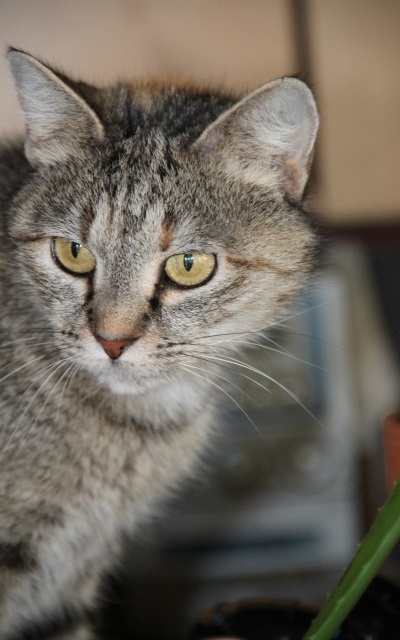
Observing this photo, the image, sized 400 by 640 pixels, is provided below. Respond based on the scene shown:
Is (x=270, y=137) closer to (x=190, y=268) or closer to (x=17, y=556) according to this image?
(x=190, y=268)

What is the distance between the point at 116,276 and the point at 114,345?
0.07m

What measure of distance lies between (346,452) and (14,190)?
0.93 m

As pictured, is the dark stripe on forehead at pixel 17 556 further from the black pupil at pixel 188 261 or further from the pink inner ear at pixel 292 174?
the pink inner ear at pixel 292 174

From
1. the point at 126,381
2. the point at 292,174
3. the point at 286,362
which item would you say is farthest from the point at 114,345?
the point at 286,362

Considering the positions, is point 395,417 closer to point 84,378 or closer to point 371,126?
point 84,378

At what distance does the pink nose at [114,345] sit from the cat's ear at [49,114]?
0.21 m

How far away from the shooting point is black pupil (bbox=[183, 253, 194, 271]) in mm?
722

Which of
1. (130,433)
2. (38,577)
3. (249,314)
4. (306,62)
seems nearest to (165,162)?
(249,314)

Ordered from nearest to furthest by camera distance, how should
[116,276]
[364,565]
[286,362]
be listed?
[364,565]
[116,276]
[286,362]

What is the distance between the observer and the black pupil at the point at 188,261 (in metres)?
0.72

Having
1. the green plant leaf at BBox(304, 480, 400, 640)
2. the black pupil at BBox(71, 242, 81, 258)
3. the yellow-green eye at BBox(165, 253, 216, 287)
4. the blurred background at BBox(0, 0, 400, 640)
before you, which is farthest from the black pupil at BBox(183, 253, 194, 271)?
the blurred background at BBox(0, 0, 400, 640)

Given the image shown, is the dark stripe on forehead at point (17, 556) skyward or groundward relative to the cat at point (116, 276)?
groundward

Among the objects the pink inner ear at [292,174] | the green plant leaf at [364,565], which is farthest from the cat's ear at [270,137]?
the green plant leaf at [364,565]

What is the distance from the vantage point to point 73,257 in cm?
76
